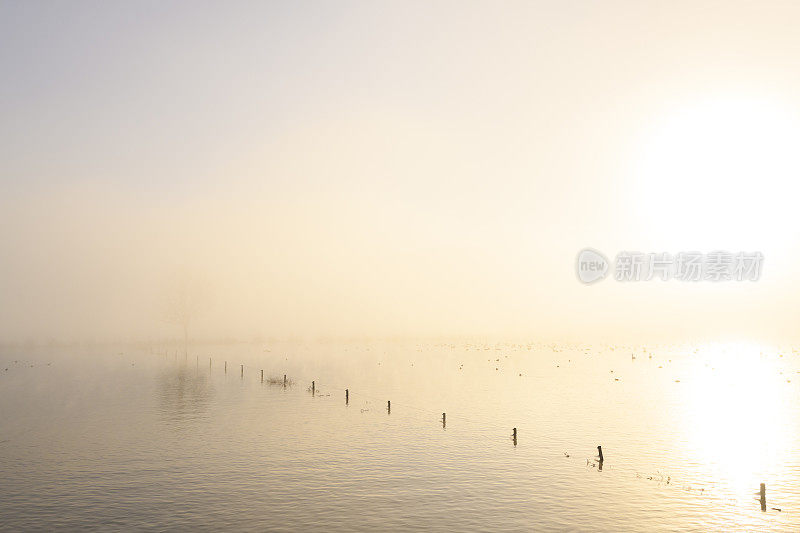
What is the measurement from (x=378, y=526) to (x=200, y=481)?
59.2 ft

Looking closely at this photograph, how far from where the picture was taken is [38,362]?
182 metres

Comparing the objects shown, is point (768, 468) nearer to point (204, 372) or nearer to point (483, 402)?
point (483, 402)

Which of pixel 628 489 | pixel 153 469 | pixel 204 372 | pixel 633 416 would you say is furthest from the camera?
pixel 204 372

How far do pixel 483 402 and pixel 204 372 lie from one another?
80.0 metres

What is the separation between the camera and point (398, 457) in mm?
57375

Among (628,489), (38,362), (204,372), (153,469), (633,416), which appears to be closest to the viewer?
(628,489)

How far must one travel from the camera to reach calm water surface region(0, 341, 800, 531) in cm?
4122

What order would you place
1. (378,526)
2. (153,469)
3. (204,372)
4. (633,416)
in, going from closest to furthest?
(378,526) < (153,469) < (633,416) < (204,372)

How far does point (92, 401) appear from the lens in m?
95.6

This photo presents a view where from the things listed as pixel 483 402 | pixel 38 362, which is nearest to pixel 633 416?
pixel 483 402

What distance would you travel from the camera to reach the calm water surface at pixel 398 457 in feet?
135

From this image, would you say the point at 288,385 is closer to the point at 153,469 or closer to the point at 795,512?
the point at 153,469

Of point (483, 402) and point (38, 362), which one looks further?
point (38, 362)

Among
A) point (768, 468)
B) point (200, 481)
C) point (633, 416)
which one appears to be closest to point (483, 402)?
point (633, 416)
